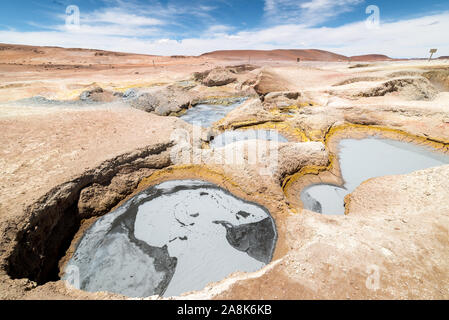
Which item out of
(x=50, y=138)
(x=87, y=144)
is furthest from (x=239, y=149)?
(x=50, y=138)

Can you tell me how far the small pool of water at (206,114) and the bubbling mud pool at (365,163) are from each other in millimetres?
8196

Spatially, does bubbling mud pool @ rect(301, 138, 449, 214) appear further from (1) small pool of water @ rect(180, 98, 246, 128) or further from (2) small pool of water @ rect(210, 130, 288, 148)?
(1) small pool of water @ rect(180, 98, 246, 128)

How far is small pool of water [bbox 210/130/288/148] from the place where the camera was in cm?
1073

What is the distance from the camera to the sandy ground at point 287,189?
3432 mm

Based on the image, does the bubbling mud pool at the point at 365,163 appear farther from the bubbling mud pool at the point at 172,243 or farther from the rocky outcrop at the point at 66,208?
the rocky outcrop at the point at 66,208

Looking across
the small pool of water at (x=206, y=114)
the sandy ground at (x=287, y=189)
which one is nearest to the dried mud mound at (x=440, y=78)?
the sandy ground at (x=287, y=189)

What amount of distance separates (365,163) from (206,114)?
11646mm

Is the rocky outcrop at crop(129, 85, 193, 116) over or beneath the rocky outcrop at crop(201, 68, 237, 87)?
beneath

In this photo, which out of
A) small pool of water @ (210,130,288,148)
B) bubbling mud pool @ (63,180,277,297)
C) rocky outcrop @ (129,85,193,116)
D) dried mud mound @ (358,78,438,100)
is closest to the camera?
bubbling mud pool @ (63,180,277,297)

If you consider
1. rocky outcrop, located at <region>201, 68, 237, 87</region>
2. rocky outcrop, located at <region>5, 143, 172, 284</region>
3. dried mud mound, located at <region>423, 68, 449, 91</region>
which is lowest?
rocky outcrop, located at <region>5, 143, 172, 284</region>

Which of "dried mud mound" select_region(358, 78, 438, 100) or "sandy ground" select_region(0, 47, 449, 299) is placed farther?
"dried mud mound" select_region(358, 78, 438, 100)

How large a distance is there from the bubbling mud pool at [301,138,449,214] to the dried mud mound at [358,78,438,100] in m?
4.86

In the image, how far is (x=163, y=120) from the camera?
10.1 m

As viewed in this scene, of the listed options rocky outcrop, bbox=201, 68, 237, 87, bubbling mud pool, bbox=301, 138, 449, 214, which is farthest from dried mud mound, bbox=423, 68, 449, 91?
rocky outcrop, bbox=201, 68, 237, 87
